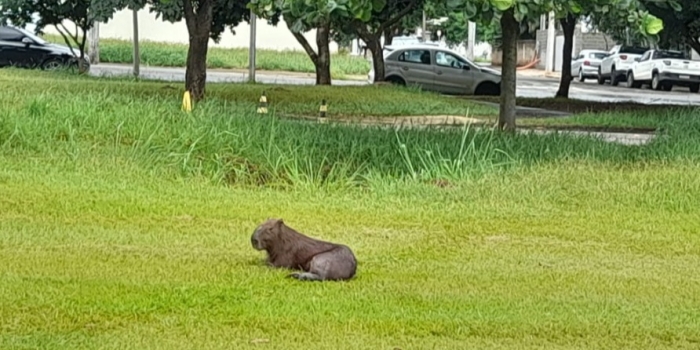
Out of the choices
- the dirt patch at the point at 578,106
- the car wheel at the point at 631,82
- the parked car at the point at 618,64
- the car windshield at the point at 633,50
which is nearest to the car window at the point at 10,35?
the dirt patch at the point at 578,106

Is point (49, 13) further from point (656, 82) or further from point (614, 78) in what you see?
point (614, 78)

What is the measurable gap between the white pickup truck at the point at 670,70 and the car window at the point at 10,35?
21115 millimetres

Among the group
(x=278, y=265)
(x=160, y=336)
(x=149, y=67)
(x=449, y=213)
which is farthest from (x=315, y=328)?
(x=149, y=67)

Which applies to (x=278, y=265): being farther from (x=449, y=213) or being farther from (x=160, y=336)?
(x=449, y=213)

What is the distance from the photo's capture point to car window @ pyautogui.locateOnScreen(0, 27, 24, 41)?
1366 inches

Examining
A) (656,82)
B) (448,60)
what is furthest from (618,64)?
(448,60)

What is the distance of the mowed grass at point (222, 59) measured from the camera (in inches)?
1815

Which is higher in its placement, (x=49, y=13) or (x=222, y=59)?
(x=49, y=13)

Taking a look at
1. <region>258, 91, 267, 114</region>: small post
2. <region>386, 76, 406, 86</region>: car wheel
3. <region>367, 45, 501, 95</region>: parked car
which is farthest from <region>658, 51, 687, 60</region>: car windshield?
<region>258, 91, 267, 114</region>: small post

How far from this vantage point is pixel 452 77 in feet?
108

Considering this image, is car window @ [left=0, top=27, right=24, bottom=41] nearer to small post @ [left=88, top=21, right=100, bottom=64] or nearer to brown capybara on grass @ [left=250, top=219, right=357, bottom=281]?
small post @ [left=88, top=21, right=100, bottom=64]

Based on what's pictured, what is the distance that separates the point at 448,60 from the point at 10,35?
41.8 feet

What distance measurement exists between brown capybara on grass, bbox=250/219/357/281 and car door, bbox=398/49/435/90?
25860 mm

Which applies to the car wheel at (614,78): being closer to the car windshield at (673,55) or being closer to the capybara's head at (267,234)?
the car windshield at (673,55)
